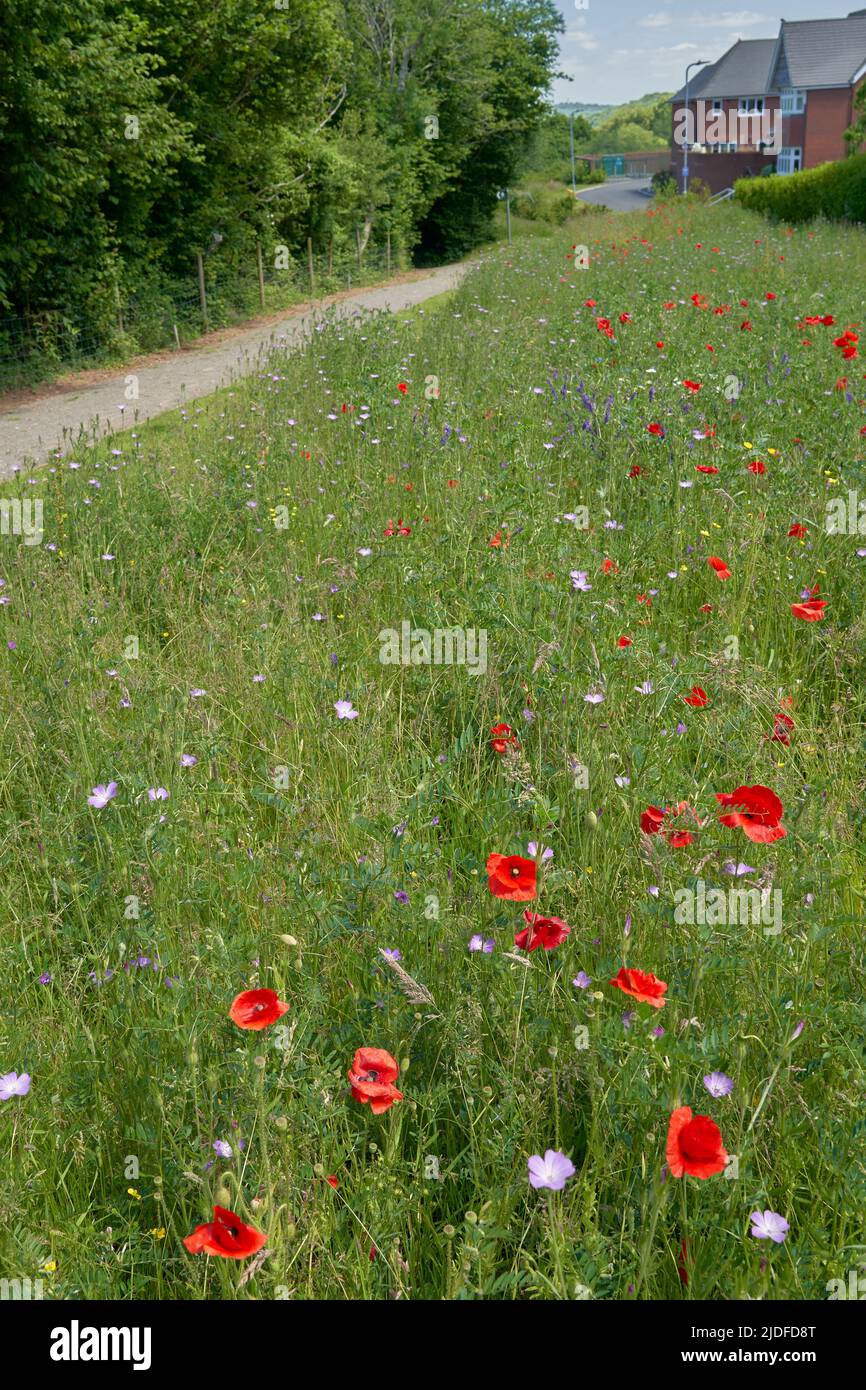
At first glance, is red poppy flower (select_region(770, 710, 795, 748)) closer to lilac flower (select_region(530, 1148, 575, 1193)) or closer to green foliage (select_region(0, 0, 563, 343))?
lilac flower (select_region(530, 1148, 575, 1193))

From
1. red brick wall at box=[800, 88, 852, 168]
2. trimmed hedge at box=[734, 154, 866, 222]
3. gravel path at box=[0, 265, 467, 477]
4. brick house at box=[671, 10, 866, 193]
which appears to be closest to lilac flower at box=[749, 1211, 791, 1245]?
gravel path at box=[0, 265, 467, 477]

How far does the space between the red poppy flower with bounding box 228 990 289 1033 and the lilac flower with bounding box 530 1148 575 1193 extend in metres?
0.47

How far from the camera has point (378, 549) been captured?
16.1 ft

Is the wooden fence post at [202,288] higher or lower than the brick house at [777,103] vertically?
lower

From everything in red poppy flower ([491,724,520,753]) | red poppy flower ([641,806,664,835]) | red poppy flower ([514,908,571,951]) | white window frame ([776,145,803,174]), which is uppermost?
white window frame ([776,145,803,174])

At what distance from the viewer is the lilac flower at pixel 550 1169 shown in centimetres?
164

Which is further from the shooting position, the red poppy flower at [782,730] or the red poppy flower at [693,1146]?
the red poppy flower at [782,730]

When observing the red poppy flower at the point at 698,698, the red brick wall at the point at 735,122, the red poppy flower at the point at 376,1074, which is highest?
the red brick wall at the point at 735,122

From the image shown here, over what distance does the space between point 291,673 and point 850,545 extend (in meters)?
2.56

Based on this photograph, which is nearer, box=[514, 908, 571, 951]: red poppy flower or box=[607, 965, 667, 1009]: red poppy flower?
box=[607, 965, 667, 1009]: red poppy flower

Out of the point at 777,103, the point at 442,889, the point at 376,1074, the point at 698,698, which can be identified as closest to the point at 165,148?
the point at 698,698

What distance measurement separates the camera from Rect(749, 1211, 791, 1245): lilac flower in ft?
5.40

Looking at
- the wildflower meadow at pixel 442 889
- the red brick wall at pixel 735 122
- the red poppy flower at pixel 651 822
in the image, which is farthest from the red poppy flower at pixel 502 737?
the red brick wall at pixel 735 122

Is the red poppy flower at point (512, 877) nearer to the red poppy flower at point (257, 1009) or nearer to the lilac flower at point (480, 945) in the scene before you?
the lilac flower at point (480, 945)
